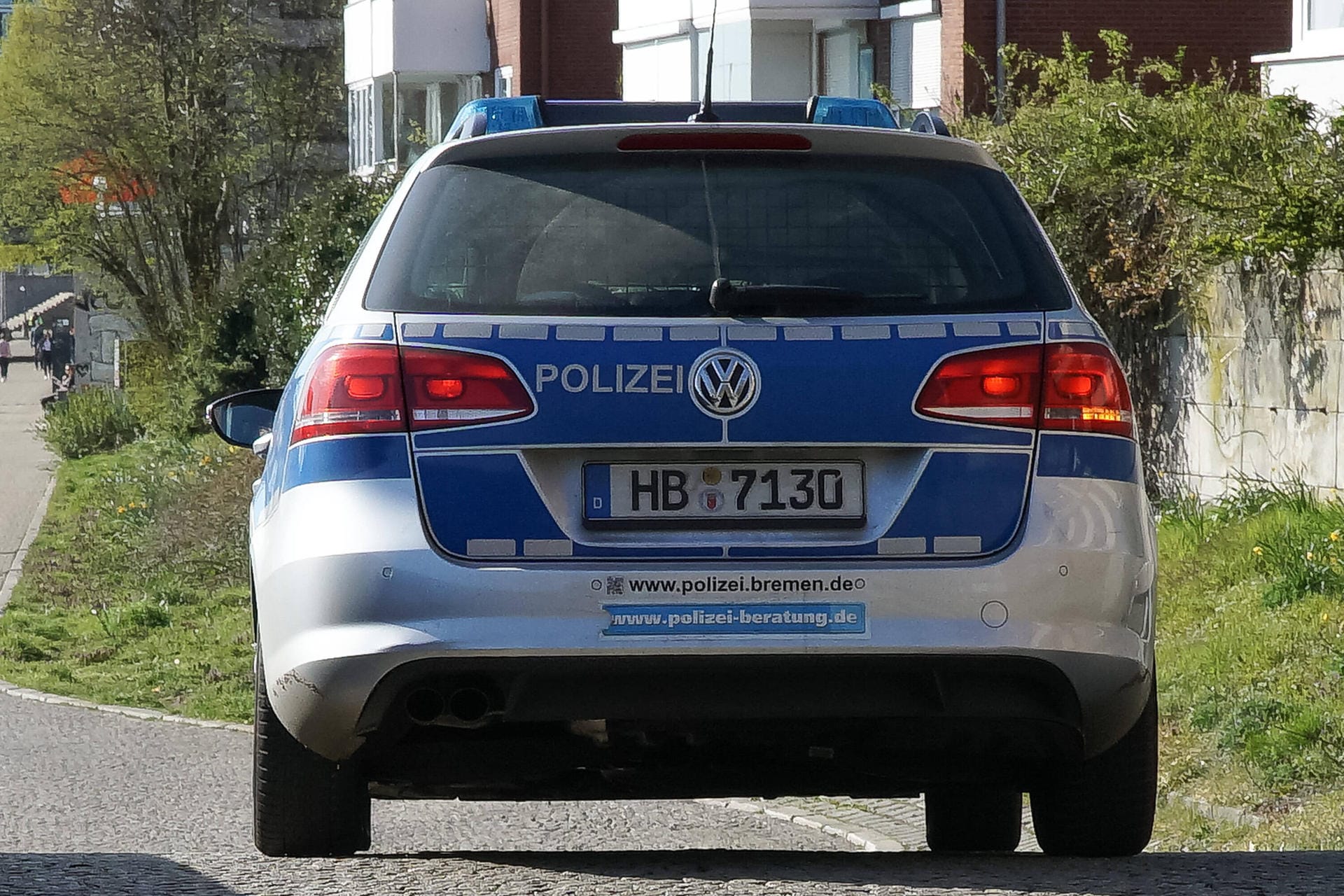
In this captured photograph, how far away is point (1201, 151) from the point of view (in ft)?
43.2

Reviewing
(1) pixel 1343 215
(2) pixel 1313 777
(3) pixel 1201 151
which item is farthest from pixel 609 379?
(3) pixel 1201 151

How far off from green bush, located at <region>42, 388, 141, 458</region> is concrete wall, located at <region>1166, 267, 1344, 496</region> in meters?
26.6

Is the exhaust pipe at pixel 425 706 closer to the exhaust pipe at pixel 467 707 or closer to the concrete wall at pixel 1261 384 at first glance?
the exhaust pipe at pixel 467 707

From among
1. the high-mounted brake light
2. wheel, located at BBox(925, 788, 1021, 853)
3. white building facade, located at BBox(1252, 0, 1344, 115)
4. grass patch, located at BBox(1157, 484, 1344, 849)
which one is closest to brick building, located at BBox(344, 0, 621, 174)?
white building facade, located at BBox(1252, 0, 1344, 115)

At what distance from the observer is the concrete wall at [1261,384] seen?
40.4ft

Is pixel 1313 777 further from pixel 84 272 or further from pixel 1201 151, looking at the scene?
pixel 84 272

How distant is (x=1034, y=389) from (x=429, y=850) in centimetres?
303

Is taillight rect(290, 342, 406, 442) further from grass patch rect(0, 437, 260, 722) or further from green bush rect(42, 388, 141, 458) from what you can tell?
green bush rect(42, 388, 141, 458)

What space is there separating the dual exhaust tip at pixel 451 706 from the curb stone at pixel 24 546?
16297 millimetres

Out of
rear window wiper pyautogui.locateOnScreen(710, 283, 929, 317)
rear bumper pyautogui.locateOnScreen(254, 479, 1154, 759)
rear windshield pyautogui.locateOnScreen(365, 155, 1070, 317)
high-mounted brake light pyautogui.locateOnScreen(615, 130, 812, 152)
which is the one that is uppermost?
high-mounted brake light pyautogui.locateOnScreen(615, 130, 812, 152)

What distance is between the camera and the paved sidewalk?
27.1m

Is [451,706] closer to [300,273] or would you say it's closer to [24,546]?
[300,273]

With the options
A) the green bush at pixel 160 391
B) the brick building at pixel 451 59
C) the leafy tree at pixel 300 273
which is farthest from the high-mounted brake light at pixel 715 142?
the brick building at pixel 451 59


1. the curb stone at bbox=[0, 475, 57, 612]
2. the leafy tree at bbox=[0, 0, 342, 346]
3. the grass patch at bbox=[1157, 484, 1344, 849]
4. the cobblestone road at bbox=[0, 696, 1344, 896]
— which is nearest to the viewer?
the cobblestone road at bbox=[0, 696, 1344, 896]
